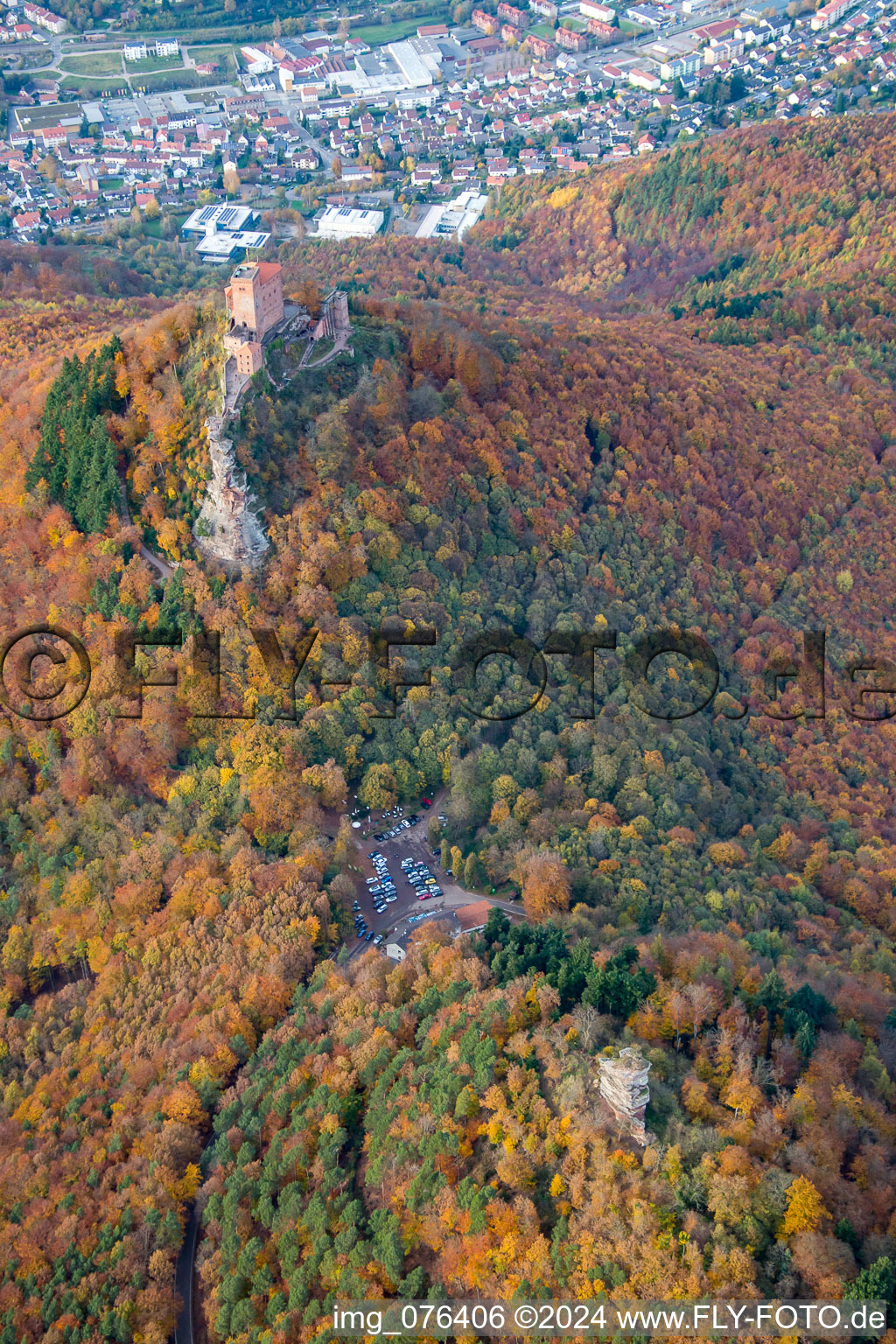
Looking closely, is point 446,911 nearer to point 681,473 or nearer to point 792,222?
point 681,473

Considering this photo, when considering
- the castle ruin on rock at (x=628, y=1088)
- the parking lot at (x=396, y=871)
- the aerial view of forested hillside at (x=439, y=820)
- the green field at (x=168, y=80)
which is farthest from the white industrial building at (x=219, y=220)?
the castle ruin on rock at (x=628, y=1088)

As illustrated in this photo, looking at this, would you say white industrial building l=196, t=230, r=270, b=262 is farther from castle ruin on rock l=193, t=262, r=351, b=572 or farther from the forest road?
the forest road

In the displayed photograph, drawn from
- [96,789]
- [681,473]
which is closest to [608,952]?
[96,789]

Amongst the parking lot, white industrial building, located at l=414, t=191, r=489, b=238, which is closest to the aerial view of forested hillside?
the parking lot

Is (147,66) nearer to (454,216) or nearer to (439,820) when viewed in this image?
(454,216)

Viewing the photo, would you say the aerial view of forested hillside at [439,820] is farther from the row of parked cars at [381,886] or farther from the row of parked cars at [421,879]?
the row of parked cars at [421,879]

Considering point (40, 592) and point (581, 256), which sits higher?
point (581, 256)
